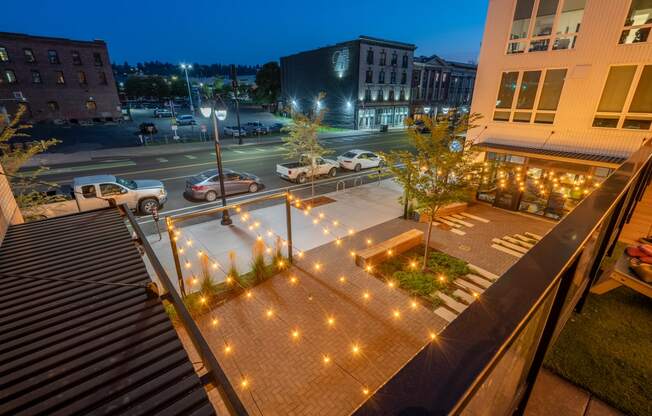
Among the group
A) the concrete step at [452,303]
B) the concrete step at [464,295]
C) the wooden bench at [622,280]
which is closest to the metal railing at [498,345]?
the wooden bench at [622,280]

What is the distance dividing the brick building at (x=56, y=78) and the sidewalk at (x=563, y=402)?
51949mm

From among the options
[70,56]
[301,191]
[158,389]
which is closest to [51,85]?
[70,56]

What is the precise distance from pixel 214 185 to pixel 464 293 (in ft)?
41.1

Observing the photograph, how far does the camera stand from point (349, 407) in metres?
5.19

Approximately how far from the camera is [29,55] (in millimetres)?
37625

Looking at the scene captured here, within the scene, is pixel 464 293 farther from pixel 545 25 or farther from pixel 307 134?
pixel 545 25

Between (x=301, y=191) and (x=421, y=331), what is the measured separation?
11.9 m

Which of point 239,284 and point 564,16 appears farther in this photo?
point 564,16

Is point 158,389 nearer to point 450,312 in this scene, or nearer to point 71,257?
point 71,257

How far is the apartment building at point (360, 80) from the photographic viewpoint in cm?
4175

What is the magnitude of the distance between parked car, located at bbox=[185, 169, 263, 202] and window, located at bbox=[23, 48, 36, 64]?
4008 centimetres

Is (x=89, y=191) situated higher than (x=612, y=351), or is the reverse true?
(x=612, y=351)

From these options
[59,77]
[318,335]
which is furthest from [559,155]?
[59,77]

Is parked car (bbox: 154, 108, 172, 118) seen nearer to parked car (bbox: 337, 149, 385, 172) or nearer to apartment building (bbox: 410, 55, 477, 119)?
apartment building (bbox: 410, 55, 477, 119)
